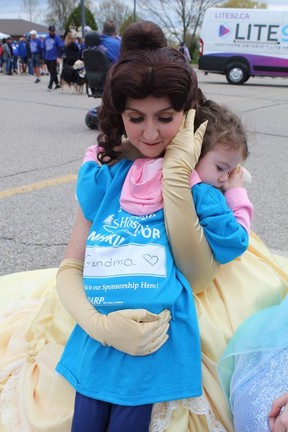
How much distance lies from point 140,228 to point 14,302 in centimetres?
112

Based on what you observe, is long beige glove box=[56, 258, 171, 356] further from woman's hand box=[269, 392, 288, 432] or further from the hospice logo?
the hospice logo

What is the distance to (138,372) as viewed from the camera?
1462mm

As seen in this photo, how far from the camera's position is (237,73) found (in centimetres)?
1628

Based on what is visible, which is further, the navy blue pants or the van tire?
the van tire

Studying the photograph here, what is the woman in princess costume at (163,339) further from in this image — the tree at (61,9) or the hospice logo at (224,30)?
the tree at (61,9)

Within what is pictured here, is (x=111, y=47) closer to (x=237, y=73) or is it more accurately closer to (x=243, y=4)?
(x=237, y=73)

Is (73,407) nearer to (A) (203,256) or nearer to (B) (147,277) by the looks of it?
(B) (147,277)

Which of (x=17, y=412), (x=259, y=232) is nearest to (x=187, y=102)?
(x=17, y=412)

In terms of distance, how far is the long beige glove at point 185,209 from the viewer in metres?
1.48

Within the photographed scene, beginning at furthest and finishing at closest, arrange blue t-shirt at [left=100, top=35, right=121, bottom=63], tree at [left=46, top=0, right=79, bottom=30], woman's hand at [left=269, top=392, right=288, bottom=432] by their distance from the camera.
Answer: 1. tree at [left=46, top=0, right=79, bottom=30]
2. blue t-shirt at [left=100, top=35, right=121, bottom=63]
3. woman's hand at [left=269, top=392, right=288, bottom=432]

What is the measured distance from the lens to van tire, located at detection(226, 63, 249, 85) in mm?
16188

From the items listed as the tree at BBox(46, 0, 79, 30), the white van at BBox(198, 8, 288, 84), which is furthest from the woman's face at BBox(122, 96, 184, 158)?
the tree at BBox(46, 0, 79, 30)

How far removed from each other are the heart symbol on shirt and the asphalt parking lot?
57cm

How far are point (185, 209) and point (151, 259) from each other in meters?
0.18
